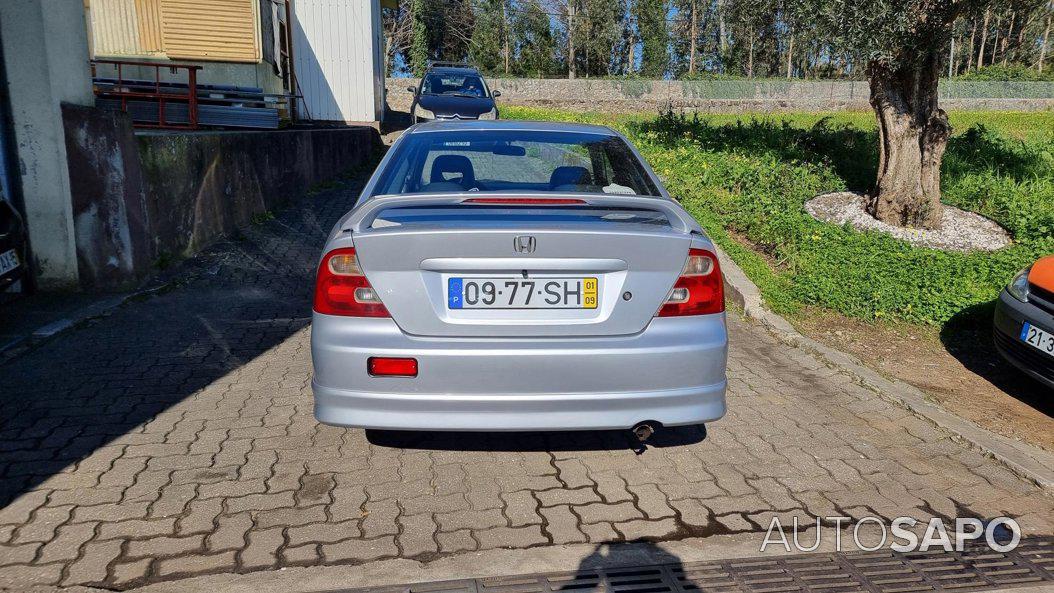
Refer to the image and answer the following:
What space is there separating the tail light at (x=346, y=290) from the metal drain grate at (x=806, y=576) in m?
1.06

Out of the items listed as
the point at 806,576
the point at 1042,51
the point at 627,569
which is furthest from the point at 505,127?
the point at 1042,51

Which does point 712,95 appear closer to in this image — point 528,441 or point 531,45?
point 531,45

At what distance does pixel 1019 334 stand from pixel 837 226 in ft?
12.2

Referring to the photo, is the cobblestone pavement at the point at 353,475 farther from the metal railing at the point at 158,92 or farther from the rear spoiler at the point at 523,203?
the metal railing at the point at 158,92

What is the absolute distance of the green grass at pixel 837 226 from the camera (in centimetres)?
673

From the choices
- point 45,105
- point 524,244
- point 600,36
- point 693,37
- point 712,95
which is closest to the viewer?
point 524,244

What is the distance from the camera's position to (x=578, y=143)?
173 inches

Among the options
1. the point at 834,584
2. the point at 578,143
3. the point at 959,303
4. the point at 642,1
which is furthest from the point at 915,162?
the point at 642,1

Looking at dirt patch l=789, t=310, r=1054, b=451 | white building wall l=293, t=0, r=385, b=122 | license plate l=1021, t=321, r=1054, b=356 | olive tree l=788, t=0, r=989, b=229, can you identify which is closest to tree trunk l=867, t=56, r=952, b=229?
olive tree l=788, t=0, r=989, b=229

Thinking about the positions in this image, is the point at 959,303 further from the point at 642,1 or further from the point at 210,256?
the point at 642,1

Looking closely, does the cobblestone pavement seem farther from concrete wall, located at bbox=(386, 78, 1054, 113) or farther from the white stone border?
concrete wall, located at bbox=(386, 78, 1054, 113)

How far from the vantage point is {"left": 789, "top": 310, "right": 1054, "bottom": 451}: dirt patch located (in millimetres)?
4770

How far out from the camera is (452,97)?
52.4 ft

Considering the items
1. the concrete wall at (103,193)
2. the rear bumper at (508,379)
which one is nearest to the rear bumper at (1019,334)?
the rear bumper at (508,379)
